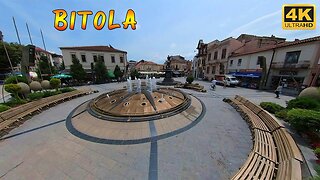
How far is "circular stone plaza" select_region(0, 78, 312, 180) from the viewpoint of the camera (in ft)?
12.6

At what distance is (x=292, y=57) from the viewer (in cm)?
1566

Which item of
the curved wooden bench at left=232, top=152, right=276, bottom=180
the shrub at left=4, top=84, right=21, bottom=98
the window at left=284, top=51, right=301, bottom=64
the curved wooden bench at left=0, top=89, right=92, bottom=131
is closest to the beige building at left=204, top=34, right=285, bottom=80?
the window at left=284, top=51, right=301, bottom=64

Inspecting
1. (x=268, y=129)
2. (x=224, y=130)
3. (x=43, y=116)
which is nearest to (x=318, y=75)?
(x=268, y=129)

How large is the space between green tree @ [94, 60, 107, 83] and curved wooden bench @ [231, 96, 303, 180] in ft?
90.3

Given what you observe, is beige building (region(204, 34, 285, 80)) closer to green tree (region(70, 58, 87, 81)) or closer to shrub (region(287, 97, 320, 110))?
shrub (region(287, 97, 320, 110))

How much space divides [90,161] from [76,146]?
135cm

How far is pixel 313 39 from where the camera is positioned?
533 inches

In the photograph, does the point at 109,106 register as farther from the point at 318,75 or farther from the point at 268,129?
the point at 318,75

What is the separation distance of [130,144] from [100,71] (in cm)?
2523

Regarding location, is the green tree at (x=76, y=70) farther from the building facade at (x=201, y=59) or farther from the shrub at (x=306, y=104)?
the building facade at (x=201, y=59)

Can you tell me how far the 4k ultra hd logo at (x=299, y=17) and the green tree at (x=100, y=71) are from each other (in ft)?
90.7

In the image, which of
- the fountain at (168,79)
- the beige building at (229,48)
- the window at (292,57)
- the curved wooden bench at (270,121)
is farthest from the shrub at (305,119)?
the beige building at (229,48)

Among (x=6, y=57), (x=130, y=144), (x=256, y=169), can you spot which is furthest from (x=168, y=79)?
(x=6, y=57)

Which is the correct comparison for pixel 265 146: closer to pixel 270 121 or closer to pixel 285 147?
pixel 285 147
